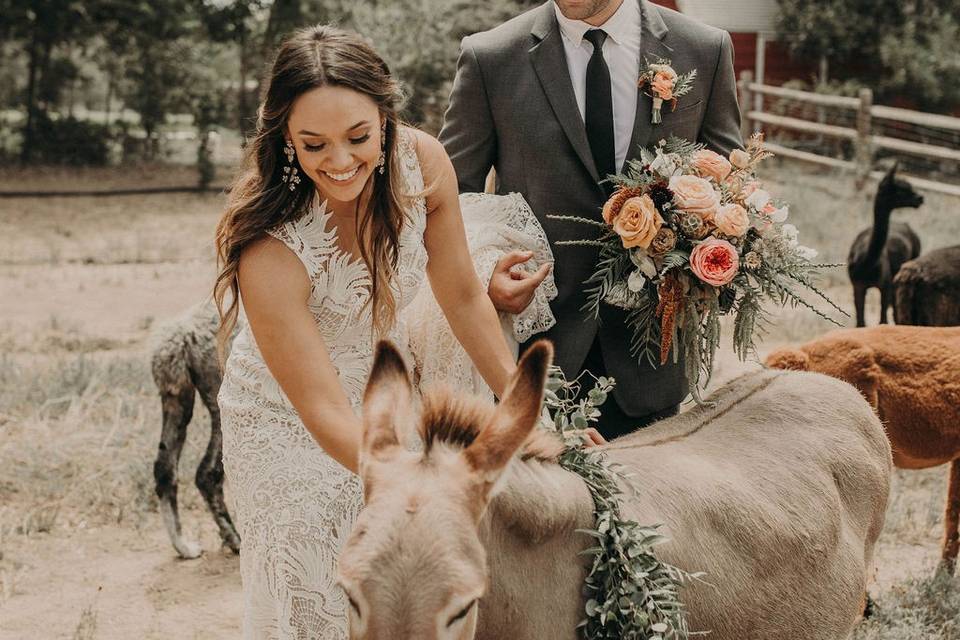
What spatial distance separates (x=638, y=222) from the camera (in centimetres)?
326

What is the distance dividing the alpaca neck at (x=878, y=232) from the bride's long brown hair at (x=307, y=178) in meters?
7.52

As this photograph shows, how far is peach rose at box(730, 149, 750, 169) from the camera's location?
3382mm

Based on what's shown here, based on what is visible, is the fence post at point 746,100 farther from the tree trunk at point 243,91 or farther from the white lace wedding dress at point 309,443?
the white lace wedding dress at point 309,443

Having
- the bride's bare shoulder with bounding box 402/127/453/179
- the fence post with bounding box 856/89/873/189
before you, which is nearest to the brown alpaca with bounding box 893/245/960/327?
the bride's bare shoulder with bounding box 402/127/453/179

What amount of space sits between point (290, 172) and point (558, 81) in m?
1.06

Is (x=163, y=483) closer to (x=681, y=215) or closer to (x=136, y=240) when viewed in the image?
(x=681, y=215)

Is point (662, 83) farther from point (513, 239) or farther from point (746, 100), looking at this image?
point (746, 100)

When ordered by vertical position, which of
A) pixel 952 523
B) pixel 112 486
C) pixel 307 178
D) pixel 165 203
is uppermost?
pixel 307 178

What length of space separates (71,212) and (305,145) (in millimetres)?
15308

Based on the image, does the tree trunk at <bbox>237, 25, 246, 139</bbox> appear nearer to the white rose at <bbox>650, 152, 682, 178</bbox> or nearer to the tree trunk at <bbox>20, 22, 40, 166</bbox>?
the tree trunk at <bbox>20, 22, 40, 166</bbox>

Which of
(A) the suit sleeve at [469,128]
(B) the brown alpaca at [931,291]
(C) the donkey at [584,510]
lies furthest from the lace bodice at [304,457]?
(B) the brown alpaca at [931,291]

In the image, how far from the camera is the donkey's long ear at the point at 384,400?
7.29 feet

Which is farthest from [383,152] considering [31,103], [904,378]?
[31,103]

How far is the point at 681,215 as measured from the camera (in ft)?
10.8
